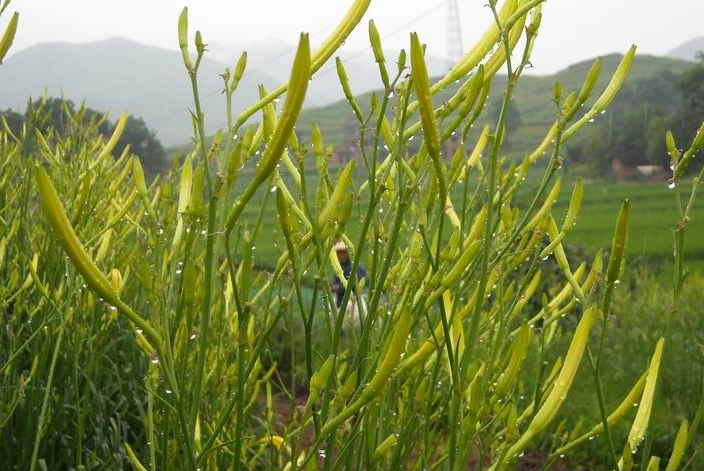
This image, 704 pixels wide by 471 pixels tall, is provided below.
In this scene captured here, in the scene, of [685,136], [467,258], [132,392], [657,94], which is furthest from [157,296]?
[657,94]

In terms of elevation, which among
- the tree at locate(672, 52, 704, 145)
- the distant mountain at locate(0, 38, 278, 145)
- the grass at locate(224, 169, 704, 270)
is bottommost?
the grass at locate(224, 169, 704, 270)

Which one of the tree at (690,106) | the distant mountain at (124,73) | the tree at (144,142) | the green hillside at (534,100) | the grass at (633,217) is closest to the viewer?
the tree at (144,142)

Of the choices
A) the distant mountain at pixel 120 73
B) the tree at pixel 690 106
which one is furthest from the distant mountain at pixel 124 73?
the tree at pixel 690 106

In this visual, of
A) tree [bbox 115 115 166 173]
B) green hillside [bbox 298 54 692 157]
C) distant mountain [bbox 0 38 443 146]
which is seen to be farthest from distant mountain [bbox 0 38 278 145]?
tree [bbox 115 115 166 173]

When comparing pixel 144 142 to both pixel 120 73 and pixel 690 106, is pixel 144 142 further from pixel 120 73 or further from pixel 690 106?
pixel 120 73

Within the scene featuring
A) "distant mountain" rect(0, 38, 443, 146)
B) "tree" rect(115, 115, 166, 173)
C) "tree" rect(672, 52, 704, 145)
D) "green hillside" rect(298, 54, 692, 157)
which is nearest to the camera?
"tree" rect(115, 115, 166, 173)

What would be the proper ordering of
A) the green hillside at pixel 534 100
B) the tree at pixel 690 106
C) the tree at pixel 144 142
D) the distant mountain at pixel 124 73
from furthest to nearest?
the distant mountain at pixel 124 73 → the green hillside at pixel 534 100 → the tree at pixel 690 106 → the tree at pixel 144 142

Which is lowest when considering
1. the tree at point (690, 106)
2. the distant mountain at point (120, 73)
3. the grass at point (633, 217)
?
the grass at point (633, 217)

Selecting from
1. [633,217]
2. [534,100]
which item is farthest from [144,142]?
[534,100]

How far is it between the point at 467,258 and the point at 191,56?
34 centimetres

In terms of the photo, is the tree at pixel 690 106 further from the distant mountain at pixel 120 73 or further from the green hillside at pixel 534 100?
the distant mountain at pixel 120 73

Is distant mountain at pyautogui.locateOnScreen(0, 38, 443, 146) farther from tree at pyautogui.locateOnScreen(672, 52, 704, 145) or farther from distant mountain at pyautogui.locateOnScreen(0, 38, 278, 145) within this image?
tree at pyautogui.locateOnScreen(672, 52, 704, 145)

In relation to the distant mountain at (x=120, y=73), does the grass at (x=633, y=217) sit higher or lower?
lower

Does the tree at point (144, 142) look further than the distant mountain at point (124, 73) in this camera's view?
No
